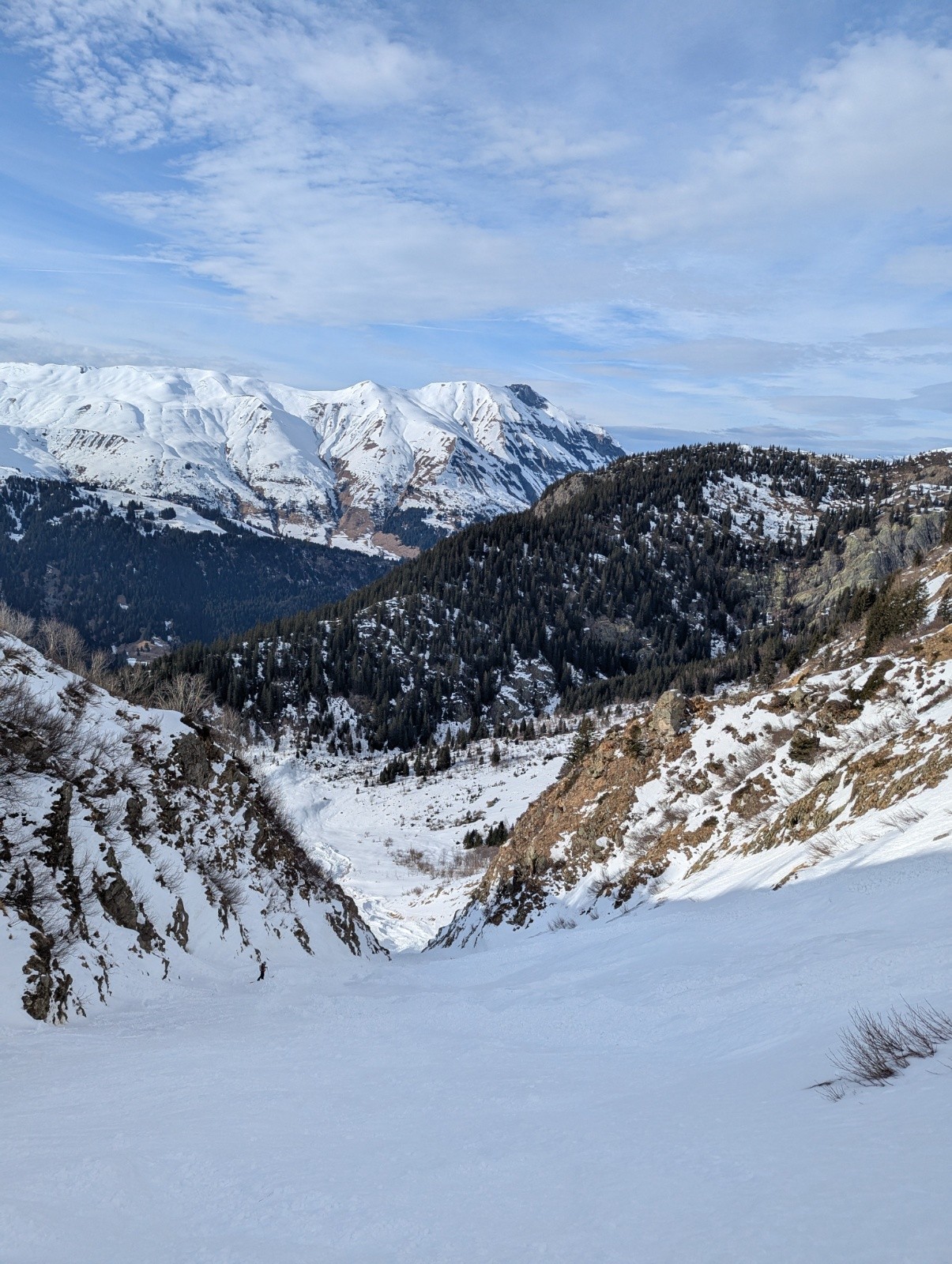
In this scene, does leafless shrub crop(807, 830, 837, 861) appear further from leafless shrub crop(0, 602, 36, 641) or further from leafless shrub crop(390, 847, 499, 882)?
leafless shrub crop(390, 847, 499, 882)

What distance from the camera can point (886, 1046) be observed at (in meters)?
6.69

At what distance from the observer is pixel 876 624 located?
41.3 meters

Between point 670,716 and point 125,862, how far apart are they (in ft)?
87.7

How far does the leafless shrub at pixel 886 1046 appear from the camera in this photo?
6.41m

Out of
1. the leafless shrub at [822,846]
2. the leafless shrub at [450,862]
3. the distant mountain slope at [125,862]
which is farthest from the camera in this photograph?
the leafless shrub at [450,862]

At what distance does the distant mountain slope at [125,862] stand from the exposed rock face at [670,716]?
19.2m

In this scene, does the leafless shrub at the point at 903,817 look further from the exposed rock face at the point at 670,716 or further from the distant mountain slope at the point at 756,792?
the exposed rock face at the point at 670,716

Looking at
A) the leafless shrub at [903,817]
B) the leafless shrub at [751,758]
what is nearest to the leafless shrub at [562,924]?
the leafless shrub at [751,758]

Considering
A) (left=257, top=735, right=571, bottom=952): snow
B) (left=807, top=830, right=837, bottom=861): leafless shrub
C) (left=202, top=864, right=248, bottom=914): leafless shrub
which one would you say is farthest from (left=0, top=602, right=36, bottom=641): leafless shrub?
(left=807, top=830, right=837, bottom=861): leafless shrub

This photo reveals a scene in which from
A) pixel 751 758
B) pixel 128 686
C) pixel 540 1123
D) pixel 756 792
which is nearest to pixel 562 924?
pixel 756 792

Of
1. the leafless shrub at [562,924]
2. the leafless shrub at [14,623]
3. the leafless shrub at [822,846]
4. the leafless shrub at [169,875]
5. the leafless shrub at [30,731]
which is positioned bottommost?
the leafless shrub at [562,924]

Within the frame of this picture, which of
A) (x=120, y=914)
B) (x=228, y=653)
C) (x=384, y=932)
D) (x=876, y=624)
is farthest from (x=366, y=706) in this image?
(x=120, y=914)

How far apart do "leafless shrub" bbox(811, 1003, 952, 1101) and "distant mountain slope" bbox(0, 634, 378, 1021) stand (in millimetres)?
14704

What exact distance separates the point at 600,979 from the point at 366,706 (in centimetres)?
15242
